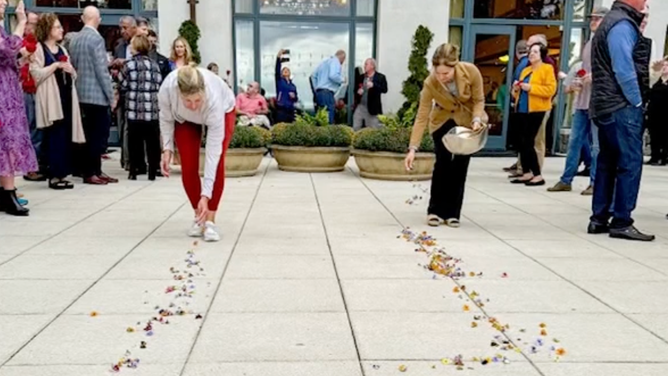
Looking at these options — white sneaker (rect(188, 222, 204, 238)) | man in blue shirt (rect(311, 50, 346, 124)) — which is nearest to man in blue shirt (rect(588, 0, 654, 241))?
white sneaker (rect(188, 222, 204, 238))

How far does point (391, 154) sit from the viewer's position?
26.4 ft

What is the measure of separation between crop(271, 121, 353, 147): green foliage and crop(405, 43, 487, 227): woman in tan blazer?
359 cm

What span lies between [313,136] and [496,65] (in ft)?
18.9

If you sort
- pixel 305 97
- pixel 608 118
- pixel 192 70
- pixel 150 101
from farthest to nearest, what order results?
pixel 305 97 < pixel 150 101 < pixel 608 118 < pixel 192 70

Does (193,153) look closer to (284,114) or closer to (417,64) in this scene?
(284,114)

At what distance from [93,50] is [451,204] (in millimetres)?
4664

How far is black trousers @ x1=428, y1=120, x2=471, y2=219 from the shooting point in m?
5.18

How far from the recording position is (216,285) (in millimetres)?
3475

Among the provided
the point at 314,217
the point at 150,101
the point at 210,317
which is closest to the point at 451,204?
the point at 314,217

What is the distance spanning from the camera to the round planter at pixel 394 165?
26.5 feet

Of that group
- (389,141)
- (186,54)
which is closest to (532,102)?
(389,141)

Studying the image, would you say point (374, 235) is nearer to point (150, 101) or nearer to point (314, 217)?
point (314, 217)

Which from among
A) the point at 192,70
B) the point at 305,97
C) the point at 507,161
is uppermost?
the point at 192,70

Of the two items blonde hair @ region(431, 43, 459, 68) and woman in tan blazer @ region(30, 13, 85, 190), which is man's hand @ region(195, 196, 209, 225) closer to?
blonde hair @ region(431, 43, 459, 68)
